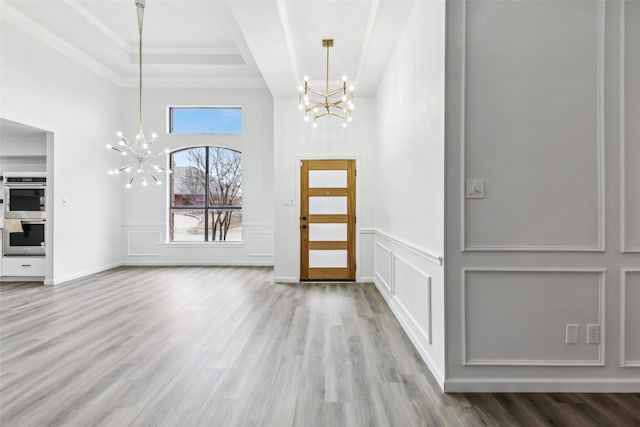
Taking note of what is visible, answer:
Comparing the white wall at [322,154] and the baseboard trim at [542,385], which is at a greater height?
the white wall at [322,154]

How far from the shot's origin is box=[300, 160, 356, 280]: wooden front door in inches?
241

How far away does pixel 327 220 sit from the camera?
613 cm

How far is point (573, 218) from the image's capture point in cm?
241

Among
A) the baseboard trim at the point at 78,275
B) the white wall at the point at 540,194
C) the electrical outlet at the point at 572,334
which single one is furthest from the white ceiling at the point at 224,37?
the baseboard trim at the point at 78,275

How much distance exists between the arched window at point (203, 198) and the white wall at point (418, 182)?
3992 mm

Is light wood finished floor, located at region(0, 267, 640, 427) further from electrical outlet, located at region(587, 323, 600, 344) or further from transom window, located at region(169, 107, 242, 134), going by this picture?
transom window, located at region(169, 107, 242, 134)

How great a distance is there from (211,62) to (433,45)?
516 cm

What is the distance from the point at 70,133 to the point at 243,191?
3161 millimetres

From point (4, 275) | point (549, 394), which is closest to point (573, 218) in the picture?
point (549, 394)

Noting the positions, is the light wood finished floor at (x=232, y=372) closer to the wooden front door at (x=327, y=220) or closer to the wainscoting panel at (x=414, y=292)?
the wainscoting panel at (x=414, y=292)

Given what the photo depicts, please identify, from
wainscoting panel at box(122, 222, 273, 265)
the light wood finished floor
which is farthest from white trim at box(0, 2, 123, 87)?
the light wood finished floor

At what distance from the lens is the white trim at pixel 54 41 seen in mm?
4852

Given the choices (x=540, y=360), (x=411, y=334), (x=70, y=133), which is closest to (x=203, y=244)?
(x=70, y=133)

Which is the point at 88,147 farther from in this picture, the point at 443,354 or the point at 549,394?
the point at 549,394
